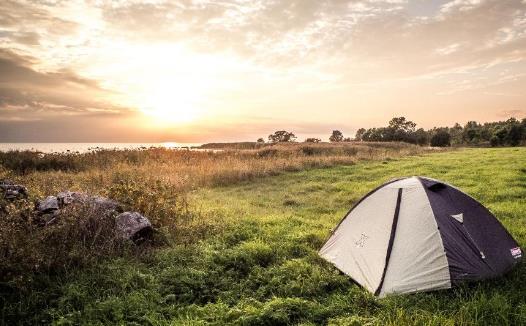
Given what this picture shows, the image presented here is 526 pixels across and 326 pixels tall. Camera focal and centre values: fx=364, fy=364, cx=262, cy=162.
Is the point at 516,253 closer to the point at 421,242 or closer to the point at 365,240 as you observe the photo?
the point at 421,242

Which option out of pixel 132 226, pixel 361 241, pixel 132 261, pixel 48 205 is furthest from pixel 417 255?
pixel 48 205

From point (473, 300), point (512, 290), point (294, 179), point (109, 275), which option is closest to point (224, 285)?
point (109, 275)

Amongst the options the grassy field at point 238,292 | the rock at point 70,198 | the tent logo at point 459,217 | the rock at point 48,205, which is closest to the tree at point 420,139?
the grassy field at point 238,292

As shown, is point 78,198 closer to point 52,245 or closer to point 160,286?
point 52,245

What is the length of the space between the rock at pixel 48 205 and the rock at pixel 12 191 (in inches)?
34.0

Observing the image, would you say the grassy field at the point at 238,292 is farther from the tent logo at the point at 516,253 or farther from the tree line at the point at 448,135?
the tree line at the point at 448,135

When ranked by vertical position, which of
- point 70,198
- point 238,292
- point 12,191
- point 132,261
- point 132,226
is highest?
point 12,191

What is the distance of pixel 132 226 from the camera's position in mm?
7992

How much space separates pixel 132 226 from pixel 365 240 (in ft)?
16.3

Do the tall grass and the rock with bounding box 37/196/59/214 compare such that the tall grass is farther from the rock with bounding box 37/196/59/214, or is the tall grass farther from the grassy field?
the rock with bounding box 37/196/59/214

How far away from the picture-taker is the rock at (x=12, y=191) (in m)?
8.56

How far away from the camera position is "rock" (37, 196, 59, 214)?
8.04 m

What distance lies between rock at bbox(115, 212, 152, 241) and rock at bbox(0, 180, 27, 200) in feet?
9.03

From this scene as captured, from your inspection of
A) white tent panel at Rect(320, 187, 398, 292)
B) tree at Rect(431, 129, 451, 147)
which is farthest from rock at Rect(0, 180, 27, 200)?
tree at Rect(431, 129, 451, 147)
